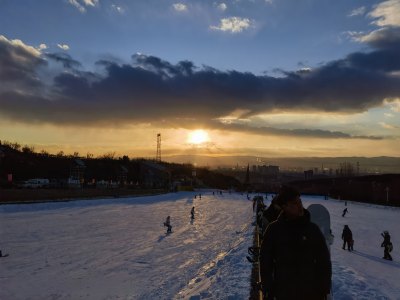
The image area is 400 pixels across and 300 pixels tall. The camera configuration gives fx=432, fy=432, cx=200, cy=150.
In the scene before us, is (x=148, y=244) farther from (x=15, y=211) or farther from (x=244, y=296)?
(x=15, y=211)

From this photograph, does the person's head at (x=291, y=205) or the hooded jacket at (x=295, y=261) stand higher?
the person's head at (x=291, y=205)

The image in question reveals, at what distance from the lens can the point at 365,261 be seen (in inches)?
736

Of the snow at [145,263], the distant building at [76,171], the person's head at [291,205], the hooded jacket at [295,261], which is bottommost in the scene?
the snow at [145,263]

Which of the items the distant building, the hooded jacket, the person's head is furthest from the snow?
the distant building

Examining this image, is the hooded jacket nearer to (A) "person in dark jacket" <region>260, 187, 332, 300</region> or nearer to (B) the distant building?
(A) "person in dark jacket" <region>260, 187, 332, 300</region>

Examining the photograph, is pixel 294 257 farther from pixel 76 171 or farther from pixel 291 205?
pixel 76 171

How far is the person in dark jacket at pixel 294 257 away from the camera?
3.71 metres

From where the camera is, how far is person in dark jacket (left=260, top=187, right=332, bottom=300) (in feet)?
12.2

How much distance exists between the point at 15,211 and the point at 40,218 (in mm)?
6784

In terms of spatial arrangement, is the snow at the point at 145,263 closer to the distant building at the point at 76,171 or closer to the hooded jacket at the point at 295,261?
the hooded jacket at the point at 295,261

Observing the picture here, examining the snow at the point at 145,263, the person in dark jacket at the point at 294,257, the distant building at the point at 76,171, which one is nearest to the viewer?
the person in dark jacket at the point at 294,257

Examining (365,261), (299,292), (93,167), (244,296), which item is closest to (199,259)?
(365,261)

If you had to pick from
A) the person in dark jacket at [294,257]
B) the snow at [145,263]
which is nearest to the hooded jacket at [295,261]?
the person in dark jacket at [294,257]

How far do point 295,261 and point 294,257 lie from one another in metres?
0.04
